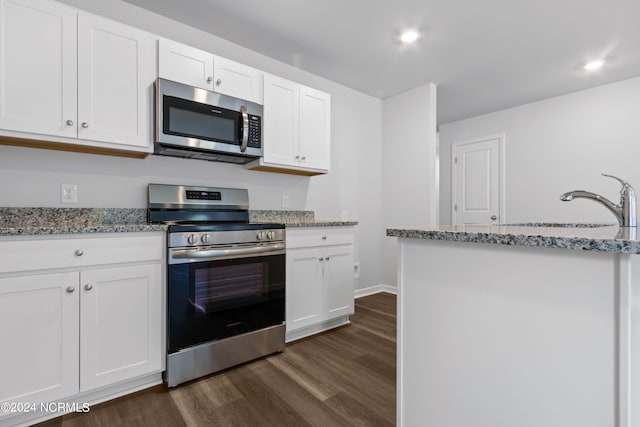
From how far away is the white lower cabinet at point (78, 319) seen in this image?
1392 millimetres

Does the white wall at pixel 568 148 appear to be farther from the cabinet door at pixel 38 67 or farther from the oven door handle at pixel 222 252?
the cabinet door at pixel 38 67

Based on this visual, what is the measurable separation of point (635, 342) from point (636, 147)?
12.9ft

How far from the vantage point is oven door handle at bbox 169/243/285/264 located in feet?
5.87

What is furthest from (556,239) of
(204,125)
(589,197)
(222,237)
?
(204,125)

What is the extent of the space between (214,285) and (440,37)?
2.66 meters

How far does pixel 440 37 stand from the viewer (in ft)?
8.58

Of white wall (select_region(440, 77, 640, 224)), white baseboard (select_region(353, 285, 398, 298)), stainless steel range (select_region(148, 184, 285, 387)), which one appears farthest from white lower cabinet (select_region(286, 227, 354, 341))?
white wall (select_region(440, 77, 640, 224))

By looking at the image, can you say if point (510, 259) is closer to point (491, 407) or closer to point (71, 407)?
point (491, 407)

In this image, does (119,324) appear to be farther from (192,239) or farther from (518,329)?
(518,329)

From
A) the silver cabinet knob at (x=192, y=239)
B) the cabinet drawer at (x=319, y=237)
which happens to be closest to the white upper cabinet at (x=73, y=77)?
the silver cabinet knob at (x=192, y=239)

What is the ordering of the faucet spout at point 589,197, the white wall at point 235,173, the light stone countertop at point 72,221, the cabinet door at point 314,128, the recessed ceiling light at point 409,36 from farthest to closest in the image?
the cabinet door at point 314,128, the recessed ceiling light at point 409,36, the white wall at point 235,173, the light stone countertop at point 72,221, the faucet spout at point 589,197

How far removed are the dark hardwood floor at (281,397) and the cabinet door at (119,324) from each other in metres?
0.18

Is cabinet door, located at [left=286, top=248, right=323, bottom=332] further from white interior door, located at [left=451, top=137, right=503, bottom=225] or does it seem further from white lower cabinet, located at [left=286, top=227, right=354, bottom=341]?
white interior door, located at [left=451, top=137, right=503, bottom=225]

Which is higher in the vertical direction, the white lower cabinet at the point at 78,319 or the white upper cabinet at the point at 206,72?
the white upper cabinet at the point at 206,72
